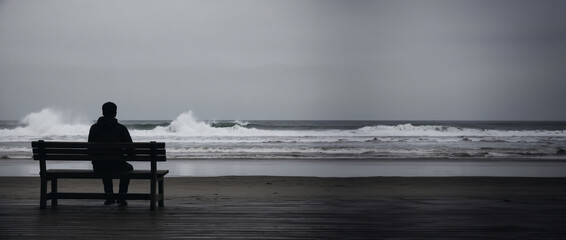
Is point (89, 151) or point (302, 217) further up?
point (89, 151)

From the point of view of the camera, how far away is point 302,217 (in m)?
5.41

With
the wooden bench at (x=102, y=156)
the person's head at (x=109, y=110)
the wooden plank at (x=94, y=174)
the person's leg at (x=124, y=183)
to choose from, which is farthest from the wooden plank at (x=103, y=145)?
the person's head at (x=109, y=110)

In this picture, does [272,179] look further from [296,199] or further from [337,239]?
[337,239]

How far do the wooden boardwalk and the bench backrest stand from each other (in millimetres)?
500

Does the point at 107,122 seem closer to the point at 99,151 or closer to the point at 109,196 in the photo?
the point at 99,151

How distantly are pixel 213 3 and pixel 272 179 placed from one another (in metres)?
10.4

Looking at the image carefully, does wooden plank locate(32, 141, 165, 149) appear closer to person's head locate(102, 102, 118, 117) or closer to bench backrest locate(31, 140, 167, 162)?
bench backrest locate(31, 140, 167, 162)

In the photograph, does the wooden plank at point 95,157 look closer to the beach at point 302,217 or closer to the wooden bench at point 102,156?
the wooden bench at point 102,156

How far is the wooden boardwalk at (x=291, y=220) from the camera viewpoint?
4.54 m

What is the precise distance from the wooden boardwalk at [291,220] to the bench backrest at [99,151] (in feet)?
1.64

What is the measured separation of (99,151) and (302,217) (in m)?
2.10

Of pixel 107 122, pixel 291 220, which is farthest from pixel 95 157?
pixel 291 220

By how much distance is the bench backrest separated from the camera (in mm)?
5848

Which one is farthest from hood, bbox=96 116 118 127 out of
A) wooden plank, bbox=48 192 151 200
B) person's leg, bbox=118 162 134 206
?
wooden plank, bbox=48 192 151 200
